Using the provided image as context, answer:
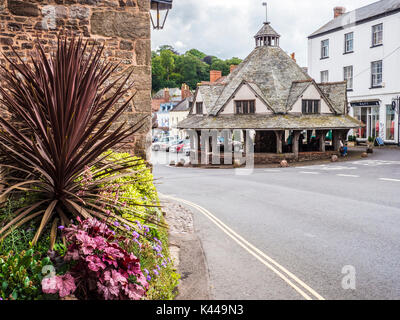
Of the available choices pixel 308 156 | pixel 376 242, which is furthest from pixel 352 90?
pixel 376 242

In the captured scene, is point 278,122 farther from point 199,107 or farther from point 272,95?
point 199,107

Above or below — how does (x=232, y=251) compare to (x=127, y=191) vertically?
below

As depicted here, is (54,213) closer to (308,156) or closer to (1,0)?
(1,0)

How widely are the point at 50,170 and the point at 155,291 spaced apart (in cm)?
192

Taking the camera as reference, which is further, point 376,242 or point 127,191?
point 376,242

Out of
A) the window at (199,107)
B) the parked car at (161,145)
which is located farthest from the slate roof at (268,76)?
the parked car at (161,145)

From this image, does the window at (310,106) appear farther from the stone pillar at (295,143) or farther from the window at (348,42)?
the window at (348,42)

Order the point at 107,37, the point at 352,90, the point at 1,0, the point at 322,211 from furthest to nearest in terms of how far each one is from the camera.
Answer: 1. the point at 352,90
2. the point at 322,211
3. the point at 107,37
4. the point at 1,0

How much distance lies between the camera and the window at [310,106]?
33172 mm

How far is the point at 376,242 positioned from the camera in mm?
8703

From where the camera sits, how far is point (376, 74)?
3722cm

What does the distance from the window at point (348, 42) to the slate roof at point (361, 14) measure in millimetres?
1025
